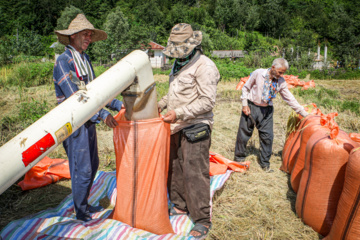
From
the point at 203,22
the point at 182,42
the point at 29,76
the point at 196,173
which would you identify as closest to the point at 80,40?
the point at 182,42

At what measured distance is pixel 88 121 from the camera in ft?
7.25

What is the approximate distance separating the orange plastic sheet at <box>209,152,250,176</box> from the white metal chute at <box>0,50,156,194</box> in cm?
186

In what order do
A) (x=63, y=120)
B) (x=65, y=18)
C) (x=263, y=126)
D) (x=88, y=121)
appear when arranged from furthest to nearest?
(x=65, y=18) < (x=263, y=126) < (x=88, y=121) < (x=63, y=120)

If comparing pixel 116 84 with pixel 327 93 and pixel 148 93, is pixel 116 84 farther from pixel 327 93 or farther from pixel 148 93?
pixel 327 93

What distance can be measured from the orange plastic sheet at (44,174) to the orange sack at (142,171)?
1395 mm

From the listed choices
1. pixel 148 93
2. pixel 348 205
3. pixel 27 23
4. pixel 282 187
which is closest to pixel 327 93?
pixel 282 187

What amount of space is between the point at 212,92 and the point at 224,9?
76.4m

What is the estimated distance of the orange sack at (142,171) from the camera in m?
2.06

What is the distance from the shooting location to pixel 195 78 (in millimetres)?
2271

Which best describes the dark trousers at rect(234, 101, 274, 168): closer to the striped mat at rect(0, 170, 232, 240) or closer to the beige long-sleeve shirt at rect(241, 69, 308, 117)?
the beige long-sleeve shirt at rect(241, 69, 308, 117)

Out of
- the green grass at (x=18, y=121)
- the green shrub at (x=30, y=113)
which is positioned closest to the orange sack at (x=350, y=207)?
the green grass at (x=18, y=121)

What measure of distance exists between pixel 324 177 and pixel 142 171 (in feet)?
5.31

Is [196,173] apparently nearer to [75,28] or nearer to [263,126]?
[75,28]

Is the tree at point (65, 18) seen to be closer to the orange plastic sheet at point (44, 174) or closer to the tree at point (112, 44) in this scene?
the tree at point (112, 44)
